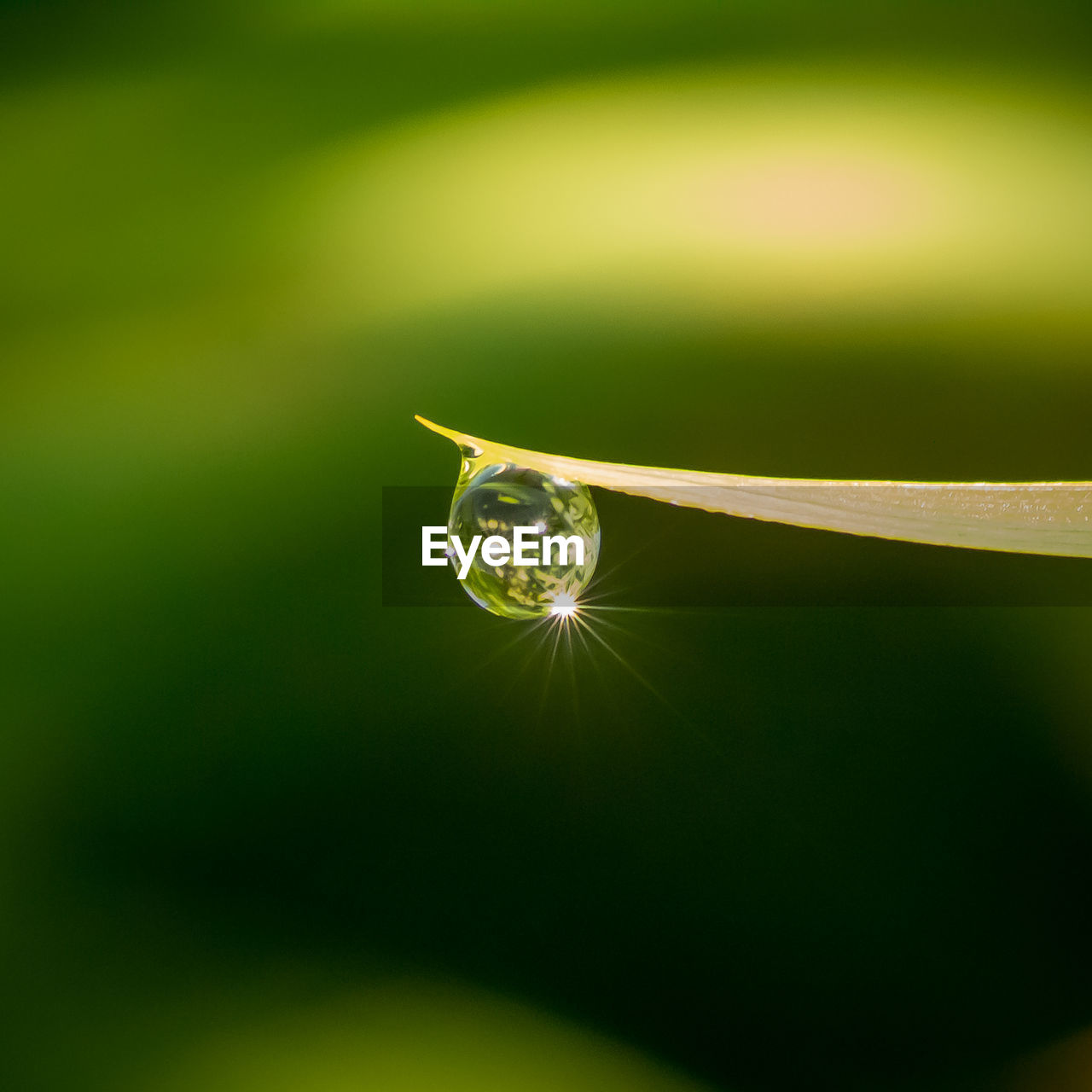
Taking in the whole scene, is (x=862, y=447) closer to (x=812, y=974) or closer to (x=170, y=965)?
(x=812, y=974)

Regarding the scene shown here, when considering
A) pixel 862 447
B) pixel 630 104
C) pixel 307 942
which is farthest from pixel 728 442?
pixel 307 942

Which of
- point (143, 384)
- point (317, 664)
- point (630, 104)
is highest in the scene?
point (630, 104)

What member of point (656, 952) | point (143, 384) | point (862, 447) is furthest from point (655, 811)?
point (143, 384)

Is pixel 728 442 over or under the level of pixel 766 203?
under

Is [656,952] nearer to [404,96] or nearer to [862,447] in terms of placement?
[862,447]
